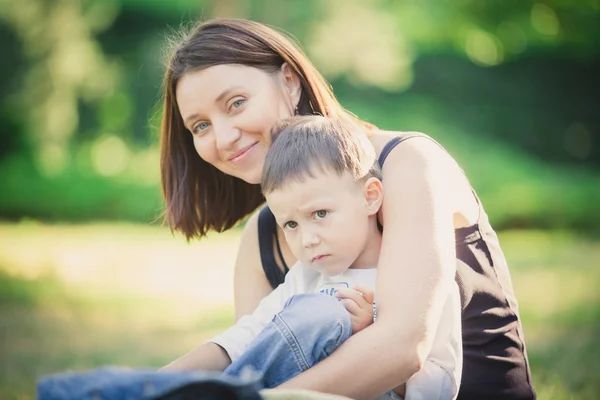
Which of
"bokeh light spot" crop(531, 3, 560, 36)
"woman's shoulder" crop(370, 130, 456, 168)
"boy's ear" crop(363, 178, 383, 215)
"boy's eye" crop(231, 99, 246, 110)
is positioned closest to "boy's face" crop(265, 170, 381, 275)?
"boy's ear" crop(363, 178, 383, 215)

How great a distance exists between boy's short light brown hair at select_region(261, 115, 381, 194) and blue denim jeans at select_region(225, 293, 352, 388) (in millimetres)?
317

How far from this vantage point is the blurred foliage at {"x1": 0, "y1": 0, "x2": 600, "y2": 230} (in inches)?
371

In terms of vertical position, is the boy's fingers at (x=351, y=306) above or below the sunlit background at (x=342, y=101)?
below

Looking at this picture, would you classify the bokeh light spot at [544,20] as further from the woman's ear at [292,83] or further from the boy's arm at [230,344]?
the boy's arm at [230,344]

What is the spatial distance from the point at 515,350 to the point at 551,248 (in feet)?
20.6

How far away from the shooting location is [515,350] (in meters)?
2.20

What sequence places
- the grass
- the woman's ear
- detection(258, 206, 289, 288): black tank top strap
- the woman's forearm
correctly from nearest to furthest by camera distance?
the woman's forearm
the woman's ear
detection(258, 206, 289, 288): black tank top strap
the grass

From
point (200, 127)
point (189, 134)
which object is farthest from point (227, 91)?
point (189, 134)

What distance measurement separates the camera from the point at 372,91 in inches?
394

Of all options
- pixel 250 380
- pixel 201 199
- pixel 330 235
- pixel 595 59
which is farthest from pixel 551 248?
pixel 250 380

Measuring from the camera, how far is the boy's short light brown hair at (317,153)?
1.95 metres

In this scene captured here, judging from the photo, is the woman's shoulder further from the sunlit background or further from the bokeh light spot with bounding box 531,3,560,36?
the bokeh light spot with bounding box 531,3,560,36

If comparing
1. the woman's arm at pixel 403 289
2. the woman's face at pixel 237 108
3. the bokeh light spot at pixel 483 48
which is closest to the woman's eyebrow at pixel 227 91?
the woman's face at pixel 237 108

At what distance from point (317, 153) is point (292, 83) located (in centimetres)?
50
